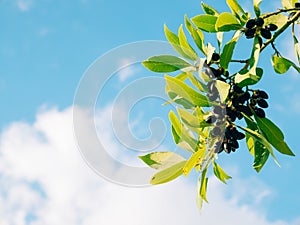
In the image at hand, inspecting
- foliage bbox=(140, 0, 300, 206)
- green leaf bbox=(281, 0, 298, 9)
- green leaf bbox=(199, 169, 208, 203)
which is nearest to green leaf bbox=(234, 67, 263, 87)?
foliage bbox=(140, 0, 300, 206)

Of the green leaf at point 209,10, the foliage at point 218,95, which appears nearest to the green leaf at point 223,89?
the foliage at point 218,95

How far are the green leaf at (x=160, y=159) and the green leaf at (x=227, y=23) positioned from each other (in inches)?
16.3

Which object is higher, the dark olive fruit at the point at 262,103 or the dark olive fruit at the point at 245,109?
the dark olive fruit at the point at 262,103

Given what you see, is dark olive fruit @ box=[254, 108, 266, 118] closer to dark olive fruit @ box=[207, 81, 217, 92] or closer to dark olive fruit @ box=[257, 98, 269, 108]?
dark olive fruit @ box=[257, 98, 269, 108]

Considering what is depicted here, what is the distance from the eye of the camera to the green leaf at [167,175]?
1.40m

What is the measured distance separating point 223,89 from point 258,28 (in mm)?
276

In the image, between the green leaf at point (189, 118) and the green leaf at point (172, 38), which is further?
the green leaf at point (172, 38)

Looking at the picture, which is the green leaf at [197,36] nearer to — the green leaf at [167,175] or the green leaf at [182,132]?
the green leaf at [182,132]

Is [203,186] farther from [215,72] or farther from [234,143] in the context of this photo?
[215,72]

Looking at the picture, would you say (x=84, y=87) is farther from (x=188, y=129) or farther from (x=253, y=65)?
(x=253, y=65)

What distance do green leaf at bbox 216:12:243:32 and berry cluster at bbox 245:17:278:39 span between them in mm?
35

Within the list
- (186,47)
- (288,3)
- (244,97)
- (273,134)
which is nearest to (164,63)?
(186,47)

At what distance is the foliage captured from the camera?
1.34 metres

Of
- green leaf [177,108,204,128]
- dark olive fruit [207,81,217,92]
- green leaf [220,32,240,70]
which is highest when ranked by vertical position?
green leaf [220,32,240,70]
